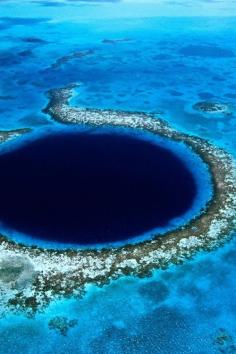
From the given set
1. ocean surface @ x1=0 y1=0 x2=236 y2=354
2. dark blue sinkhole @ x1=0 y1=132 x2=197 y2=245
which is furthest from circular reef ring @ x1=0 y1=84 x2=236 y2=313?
dark blue sinkhole @ x1=0 y1=132 x2=197 y2=245

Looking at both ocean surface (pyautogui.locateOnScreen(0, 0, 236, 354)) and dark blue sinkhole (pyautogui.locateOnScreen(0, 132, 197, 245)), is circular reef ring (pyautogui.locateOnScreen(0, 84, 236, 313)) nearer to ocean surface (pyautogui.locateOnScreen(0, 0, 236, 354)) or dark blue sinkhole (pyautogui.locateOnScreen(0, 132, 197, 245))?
ocean surface (pyautogui.locateOnScreen(0, 0, 236, 354))

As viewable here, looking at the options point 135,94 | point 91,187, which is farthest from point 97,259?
point 135,94

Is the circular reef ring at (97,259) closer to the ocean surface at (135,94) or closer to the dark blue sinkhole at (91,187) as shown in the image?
the ocean surface at (135,94)

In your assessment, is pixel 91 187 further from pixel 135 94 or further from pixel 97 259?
pixel 135 94

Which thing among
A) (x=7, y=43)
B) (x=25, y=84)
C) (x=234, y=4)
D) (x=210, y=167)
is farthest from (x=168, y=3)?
(x=210, y=167)

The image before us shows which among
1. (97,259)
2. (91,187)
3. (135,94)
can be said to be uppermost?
(135,94)

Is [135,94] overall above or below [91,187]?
above

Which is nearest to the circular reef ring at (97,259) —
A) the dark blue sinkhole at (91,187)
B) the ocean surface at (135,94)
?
the ocean surface at (135,94)
